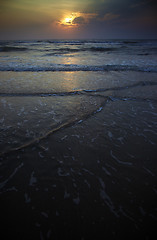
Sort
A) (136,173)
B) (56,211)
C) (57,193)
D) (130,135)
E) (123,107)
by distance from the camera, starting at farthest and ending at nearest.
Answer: (123,107), (130,135), (136,173), (57,193), (56,211)

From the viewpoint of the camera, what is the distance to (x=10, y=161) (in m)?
2.27

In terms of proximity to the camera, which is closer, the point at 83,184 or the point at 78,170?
the point at 83,184

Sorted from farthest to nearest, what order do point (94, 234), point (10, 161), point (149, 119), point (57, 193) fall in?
1. point (149, 119)
2. point (10, 161)
3. point (57, 193)
4. point (94, 234)

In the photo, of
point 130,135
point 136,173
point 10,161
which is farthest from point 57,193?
point 130,135

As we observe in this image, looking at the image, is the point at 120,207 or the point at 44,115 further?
the point at 44,115

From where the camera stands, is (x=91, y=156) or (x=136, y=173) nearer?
(x=136, y=173)

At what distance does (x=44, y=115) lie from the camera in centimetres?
368

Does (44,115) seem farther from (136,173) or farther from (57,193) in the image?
(136,173)

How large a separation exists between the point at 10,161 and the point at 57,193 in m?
0.95

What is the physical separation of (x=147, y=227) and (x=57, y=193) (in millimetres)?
1034

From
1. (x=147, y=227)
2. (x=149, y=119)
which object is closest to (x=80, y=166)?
(x=147, y=227)

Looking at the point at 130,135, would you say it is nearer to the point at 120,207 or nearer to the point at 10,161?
the point at 120,207

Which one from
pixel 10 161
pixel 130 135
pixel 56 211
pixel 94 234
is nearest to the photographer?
pixel 94 234

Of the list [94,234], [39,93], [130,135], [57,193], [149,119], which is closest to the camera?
[94,234]
